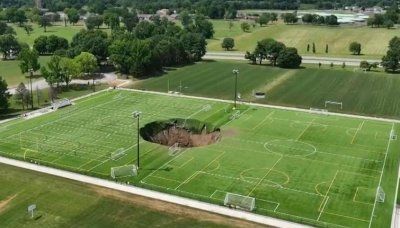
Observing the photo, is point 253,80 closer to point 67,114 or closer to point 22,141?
point 67,114

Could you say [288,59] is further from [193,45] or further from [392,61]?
[193,45]

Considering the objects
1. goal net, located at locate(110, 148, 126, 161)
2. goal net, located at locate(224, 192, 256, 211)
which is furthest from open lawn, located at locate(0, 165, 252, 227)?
goal net, located at locate(110, 148, 126, 161)

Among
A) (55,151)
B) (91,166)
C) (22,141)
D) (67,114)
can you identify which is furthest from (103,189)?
(67,114)

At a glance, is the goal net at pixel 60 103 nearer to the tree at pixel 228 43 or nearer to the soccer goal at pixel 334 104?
the soccer goal at pixel 334 104

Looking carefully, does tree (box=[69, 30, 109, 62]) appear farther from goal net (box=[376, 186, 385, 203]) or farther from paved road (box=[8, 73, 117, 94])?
goal net (box=[376, 186, 385, 203])

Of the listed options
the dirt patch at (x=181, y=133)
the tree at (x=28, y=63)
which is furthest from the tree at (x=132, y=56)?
the dirt patch at (x=181, y=133)

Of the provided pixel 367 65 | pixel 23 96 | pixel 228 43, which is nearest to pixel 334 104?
pixel 367 65
